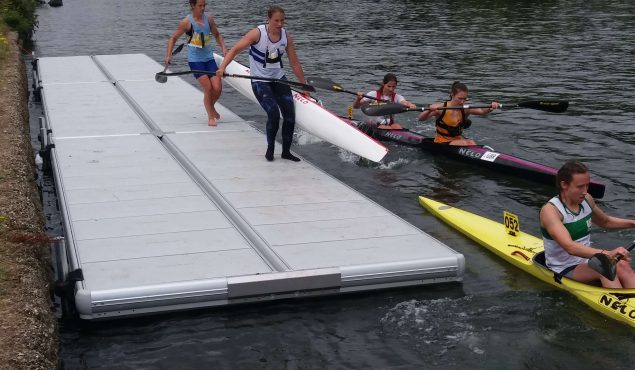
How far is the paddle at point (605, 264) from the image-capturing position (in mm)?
6582

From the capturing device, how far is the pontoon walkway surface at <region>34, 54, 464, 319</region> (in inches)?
279

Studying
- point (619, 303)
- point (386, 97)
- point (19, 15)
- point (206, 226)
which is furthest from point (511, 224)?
point (19, 15)

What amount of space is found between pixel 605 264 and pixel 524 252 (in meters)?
1.74

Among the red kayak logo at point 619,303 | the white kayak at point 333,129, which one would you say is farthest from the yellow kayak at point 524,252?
the white kayak at point 333,129

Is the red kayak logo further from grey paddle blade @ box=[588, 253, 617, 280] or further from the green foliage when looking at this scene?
the green foliage

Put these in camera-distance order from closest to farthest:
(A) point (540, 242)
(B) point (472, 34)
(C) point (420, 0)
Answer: (A) point (540, 242) → (B) point (472, 34) → (C) point (420, 0)

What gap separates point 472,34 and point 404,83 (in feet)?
31.2

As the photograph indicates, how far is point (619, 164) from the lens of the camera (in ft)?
40.8

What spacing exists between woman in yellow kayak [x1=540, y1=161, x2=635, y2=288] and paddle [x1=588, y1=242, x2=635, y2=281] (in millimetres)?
63

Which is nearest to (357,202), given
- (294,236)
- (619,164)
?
(294,236)

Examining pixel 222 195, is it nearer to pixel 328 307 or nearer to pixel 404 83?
pixel 328 307

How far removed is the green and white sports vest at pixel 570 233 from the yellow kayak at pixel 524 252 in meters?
0.15

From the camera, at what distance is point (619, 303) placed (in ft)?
22.7

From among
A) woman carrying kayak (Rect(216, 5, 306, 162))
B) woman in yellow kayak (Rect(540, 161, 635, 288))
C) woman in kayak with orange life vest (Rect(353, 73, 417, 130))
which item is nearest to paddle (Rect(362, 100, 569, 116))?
woman in kayak with orange life vest (Rect(353, 73, 417, 130))
